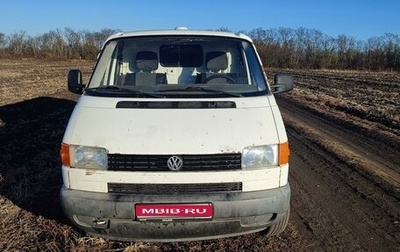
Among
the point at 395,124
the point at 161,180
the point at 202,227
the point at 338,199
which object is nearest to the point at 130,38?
the point at 161,180

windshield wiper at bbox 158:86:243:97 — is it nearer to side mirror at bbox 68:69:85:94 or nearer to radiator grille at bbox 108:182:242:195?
radiator grille at bbox 108:182:242:195

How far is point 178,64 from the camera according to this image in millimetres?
5531

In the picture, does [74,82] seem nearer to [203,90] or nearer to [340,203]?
[203,90]

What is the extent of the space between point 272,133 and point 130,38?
234cm

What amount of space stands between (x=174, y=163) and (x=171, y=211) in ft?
1.29

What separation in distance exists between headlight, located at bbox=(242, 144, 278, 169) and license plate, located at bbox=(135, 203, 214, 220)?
0.50m

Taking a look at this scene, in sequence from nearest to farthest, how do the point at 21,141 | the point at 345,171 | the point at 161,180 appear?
the point at 161,180
the point at 345,171
the point at 21,141

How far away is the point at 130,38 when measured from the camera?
514 centimetres

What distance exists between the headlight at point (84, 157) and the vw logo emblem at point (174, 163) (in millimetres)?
548

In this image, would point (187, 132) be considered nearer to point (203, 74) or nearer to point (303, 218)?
point (203, 74)

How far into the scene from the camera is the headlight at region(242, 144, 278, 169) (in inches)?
142

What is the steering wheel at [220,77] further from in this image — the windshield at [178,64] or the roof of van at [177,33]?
the roof of van at [177,33]

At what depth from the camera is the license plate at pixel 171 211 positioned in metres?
3.43

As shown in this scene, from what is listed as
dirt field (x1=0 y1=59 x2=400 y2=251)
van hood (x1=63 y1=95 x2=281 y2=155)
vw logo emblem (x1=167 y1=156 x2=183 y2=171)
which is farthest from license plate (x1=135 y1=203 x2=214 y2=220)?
dirt field (x1=0 y1=59 x2=400 y2=251)
